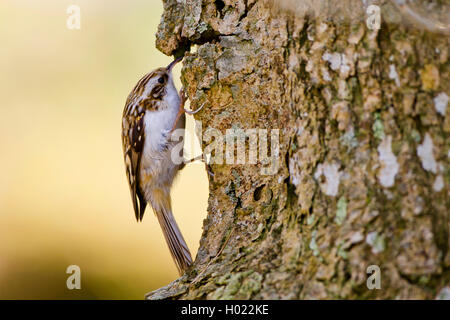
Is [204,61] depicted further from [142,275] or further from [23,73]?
[23,73]

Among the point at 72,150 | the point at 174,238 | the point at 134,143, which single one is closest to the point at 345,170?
the point at 174,238

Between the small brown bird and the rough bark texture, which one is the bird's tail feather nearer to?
the small brown bird

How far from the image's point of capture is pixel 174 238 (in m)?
3.12

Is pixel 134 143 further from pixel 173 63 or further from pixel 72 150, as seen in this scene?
pixel 72 150

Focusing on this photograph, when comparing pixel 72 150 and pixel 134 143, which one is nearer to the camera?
pixel 134 143

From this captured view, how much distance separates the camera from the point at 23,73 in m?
4.48

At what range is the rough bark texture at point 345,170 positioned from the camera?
1.55 meters

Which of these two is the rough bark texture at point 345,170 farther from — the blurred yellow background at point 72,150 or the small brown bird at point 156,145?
the blurred yellow background at point 72,150

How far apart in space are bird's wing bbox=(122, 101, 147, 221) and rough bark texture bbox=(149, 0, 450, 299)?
49.4 inches

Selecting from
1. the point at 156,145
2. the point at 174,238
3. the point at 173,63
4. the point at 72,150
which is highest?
the point at 173,63

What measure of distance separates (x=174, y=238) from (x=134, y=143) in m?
0.65

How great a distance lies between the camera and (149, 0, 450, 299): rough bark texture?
155 centimetres

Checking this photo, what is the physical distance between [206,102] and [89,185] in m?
2.44
